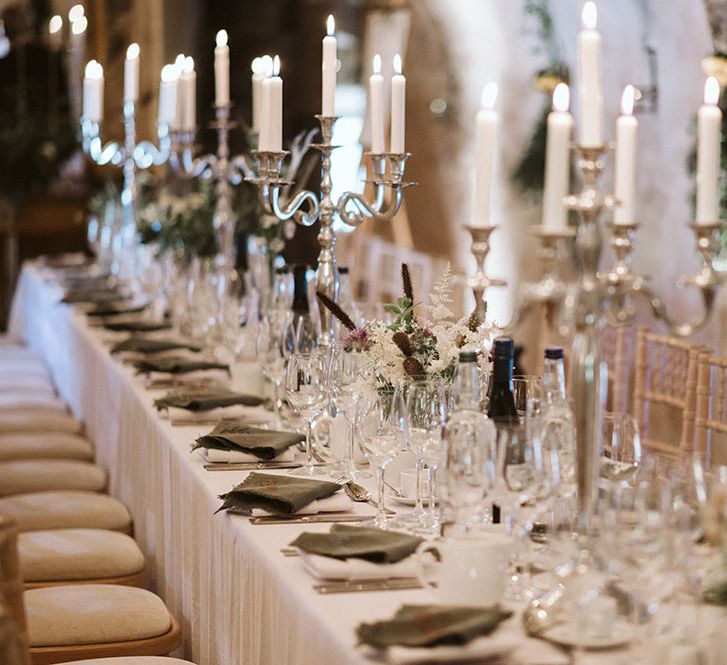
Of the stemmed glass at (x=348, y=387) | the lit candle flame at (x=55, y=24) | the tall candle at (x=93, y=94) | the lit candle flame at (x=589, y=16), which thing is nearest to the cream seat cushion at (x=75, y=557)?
the stemmed glass at (x=348, y=387)

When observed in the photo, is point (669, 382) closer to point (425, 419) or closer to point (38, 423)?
point (425, 419)

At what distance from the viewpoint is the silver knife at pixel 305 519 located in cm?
232

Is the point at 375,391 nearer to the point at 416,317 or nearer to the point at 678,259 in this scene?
the point at 416,317

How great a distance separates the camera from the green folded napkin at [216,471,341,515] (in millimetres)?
2342

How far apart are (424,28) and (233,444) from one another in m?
6.51

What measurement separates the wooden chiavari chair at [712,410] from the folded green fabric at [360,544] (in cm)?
173

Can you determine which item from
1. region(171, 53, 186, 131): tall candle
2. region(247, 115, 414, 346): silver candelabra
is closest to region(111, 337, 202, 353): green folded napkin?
region(247, 115, 414, 346): silver candelabra

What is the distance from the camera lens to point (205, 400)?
330cm

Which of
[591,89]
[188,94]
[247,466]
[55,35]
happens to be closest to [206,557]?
[247,466]

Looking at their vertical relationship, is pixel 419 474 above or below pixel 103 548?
above

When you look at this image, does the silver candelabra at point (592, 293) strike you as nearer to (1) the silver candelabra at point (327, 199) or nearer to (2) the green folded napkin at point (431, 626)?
(2) the green folded napkin at point (431, 626)

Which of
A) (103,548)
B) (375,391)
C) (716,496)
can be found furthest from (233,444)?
(716,496)

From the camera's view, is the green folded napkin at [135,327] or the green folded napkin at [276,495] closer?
the green folded napkin at [276,495]

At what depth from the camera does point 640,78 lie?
6.29 metres
